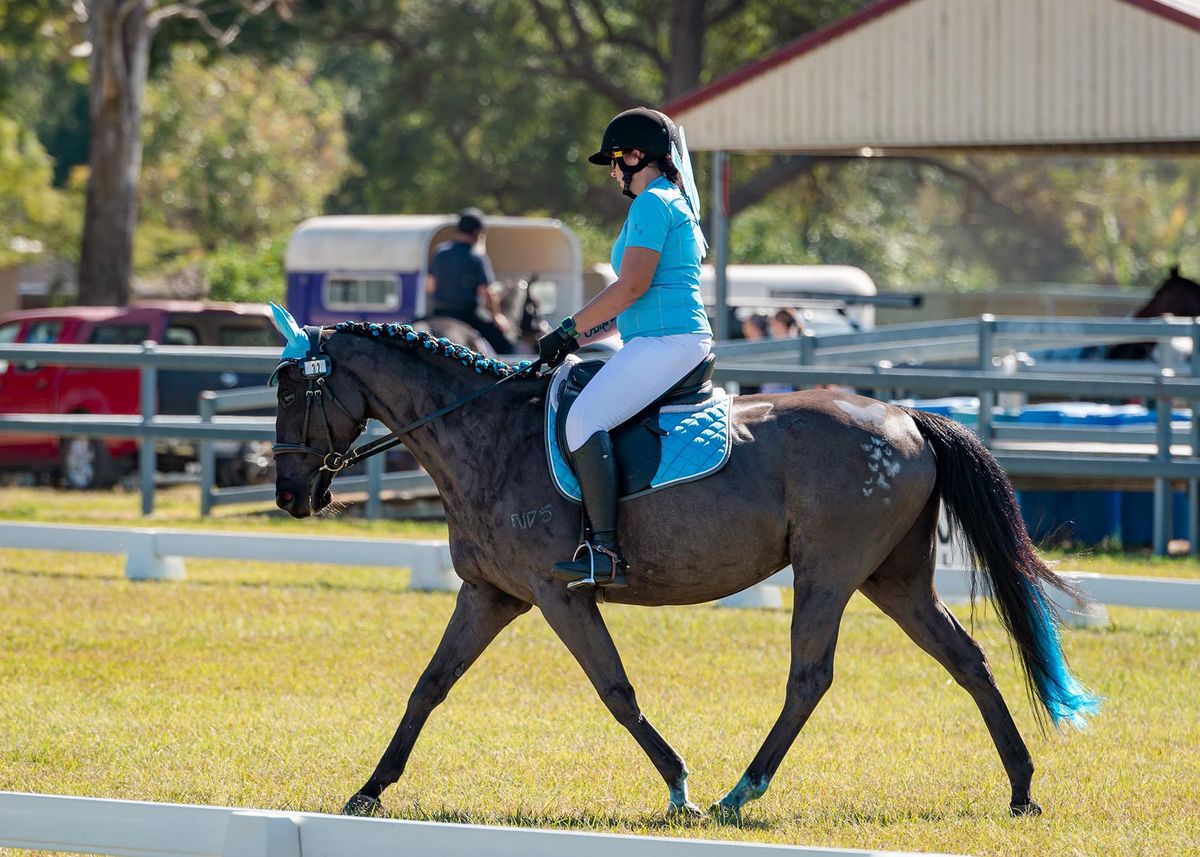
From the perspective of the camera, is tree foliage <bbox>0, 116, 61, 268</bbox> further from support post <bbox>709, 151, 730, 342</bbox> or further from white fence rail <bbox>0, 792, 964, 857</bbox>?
white fence rail <bbox>0, 792, 964, 857</bbox>

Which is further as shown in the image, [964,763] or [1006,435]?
[1006,435]

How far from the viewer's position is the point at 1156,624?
10.7 meters

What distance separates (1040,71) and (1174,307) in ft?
9.76

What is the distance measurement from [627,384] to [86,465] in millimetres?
14910

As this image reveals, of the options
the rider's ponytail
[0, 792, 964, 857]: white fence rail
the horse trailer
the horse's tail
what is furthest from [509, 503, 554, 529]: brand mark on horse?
the horse trailer

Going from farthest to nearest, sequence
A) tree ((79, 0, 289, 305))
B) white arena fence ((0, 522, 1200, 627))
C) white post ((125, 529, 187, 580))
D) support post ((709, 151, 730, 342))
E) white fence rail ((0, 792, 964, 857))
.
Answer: tree ((79, 0, 289, 305)), support post ((709, 151, 730, 342)), white post ((125, 529, 187, 580)), white arena fence ((0, 522, 1200, 627)), white fence rail ((0, 792, 964, 857))

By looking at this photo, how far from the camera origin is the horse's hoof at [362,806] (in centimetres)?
610

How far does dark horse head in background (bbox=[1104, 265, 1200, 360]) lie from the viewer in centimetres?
1814

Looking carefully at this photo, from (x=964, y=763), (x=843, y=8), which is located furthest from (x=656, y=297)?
(x=843, y=8)

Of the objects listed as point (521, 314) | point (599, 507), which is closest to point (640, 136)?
point (599, 507)

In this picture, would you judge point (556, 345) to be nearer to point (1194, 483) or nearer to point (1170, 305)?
point (1194, 483)

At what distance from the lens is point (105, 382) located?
64.7 feet

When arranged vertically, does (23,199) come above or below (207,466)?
above

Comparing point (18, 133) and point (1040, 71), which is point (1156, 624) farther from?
point (18, 133)
